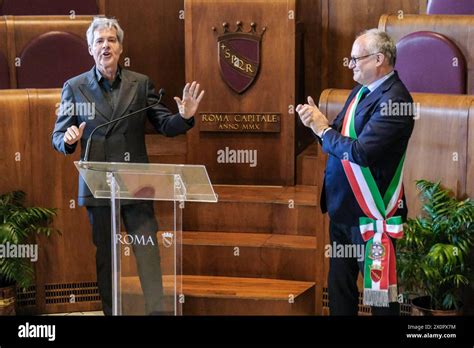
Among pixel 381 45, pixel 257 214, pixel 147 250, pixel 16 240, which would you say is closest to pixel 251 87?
pixel 257 214

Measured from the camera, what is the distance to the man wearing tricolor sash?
10.9 feet

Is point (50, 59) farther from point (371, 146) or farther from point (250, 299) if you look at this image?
point (371, 146)

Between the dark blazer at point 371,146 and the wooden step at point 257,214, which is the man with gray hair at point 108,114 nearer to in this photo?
the dark blazer at point 371,146

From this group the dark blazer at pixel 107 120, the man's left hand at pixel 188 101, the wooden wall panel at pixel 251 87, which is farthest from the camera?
the wooden wall panel at pixel 251 87

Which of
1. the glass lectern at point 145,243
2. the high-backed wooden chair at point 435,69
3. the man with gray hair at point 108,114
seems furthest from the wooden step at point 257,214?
the glass lectern at point 145,243

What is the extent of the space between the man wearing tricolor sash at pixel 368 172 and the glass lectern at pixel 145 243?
0.51 metres

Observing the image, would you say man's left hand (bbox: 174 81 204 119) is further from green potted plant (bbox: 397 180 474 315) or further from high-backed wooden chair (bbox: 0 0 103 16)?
high-backed wooden chair (bbox: 0 0 103 16)

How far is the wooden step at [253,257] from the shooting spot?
4.46 metres

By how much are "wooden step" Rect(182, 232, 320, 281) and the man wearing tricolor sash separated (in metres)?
0.91

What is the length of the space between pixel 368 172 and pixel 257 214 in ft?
4.64

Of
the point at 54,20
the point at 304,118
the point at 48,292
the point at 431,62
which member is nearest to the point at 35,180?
the point at 48,292

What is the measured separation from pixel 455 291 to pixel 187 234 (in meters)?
1.41

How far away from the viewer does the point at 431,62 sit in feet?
15.1

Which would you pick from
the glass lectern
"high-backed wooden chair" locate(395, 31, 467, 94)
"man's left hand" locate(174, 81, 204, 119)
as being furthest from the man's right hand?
"high-backed wooden chair" locate(395, 31, 467, 94)
